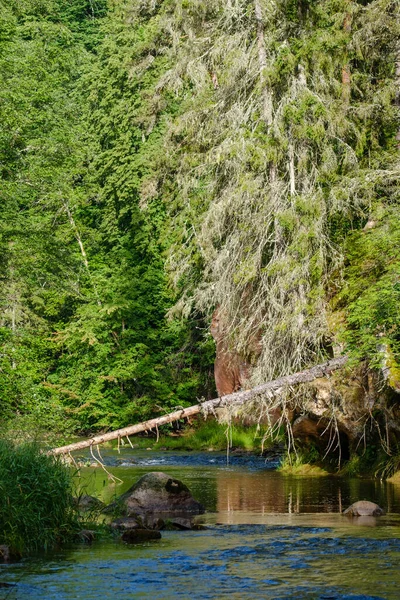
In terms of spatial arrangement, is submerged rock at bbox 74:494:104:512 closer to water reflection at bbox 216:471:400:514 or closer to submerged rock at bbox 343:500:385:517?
water reflection at bbox 216:471:400:514

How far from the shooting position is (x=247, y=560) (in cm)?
1117

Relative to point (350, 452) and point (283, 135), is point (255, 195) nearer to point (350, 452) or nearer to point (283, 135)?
point (283, 135)

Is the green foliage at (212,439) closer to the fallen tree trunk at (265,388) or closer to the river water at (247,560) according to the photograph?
the fallen tree trunk at (265,388)

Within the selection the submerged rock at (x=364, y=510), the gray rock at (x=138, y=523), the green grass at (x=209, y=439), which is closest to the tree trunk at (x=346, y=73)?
the green grass at (x=209, y=439)

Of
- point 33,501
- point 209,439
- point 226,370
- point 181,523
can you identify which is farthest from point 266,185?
point 209,439

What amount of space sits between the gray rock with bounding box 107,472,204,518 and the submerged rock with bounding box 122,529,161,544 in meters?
2.05

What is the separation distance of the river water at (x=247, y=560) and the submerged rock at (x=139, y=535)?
0.52 ft

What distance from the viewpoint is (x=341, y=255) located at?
68.6 feet

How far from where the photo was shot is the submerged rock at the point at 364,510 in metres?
14.7

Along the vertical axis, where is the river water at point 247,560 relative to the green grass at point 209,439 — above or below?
below

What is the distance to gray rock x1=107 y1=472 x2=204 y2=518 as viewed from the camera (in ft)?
50.1

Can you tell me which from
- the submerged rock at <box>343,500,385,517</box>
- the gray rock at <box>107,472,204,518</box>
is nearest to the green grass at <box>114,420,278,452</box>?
the gray rock at <box>107,472,204,518</box>

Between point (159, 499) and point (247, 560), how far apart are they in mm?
4534

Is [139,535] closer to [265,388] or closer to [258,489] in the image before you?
[258,489]
